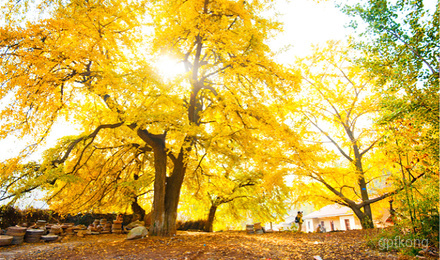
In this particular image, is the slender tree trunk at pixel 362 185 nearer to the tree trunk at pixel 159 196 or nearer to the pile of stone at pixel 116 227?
the tree trunk at pixel 159 196

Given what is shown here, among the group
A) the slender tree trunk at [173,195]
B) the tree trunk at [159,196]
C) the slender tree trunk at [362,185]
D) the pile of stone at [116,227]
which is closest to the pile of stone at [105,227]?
the pile of stone at [116,227]

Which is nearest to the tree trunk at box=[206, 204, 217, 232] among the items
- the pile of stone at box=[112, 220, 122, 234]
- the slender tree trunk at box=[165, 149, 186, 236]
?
the pile of stone at box=[112, 220, 122, 234]

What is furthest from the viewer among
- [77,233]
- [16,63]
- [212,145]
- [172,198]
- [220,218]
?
[220,218]

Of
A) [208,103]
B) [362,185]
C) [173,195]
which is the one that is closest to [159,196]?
[173,195]

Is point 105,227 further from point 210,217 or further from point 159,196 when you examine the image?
point 210,217

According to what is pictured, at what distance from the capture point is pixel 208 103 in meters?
9.81

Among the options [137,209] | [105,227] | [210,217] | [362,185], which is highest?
[362,185]

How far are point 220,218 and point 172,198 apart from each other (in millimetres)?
7656

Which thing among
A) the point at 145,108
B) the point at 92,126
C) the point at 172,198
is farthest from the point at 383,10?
the point at 92,126

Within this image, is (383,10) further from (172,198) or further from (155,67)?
(172,198)

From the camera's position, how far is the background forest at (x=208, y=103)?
402cm

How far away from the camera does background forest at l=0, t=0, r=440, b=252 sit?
4016 mm

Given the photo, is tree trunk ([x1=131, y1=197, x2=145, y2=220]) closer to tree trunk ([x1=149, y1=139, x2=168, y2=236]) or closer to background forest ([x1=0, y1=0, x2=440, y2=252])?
background forest ([x1=0, y1=0, x2=440, y2=252])

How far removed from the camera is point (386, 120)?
12.8ft
